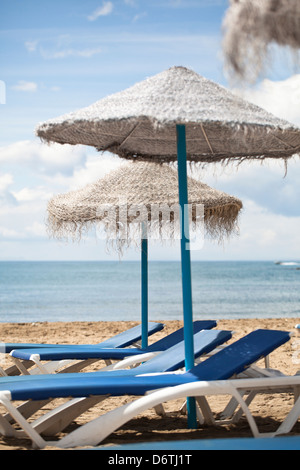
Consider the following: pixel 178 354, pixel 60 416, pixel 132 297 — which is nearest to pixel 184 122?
pixel 178 354

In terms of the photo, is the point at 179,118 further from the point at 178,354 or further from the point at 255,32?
the point at 178,354

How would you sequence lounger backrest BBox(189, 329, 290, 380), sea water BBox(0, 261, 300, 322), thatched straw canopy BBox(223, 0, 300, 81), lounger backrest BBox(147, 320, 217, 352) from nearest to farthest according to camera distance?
1. thatched straw canopy BBox(223, 0, 300, 81)
2. lounger backrest BBox(189, 329, 290, 380)
3. lounger backrest BBox(147, 320, 217, 352)
4. sea water BBox(0, 261, 300, 322)

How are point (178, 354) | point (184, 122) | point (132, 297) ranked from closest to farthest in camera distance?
point (184, 122), point (178, 354), point (132, 297)

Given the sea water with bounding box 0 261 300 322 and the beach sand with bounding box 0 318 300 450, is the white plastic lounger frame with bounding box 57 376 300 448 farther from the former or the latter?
the sea water with bounding box 0 261 300 322

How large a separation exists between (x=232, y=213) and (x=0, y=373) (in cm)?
269

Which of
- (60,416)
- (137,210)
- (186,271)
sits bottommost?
(60,416)

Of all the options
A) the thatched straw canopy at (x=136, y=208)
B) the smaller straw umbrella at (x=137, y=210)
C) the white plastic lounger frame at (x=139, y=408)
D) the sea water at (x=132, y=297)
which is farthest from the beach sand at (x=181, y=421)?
the sea water at (x=132, y=297)

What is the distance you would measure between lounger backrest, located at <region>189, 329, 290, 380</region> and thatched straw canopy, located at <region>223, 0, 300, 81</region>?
1.80 meters

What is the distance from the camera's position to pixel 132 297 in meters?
29.1

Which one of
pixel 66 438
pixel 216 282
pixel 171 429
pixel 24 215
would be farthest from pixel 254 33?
pixel 216 282

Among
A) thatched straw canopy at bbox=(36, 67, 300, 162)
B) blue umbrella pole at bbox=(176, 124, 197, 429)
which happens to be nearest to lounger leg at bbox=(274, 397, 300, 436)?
blue umbrella pole at bbox=(176, 124, 197, 429)

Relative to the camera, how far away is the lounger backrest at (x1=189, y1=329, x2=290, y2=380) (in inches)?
142

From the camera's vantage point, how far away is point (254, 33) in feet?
8.98

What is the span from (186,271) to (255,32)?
1.67 metres
